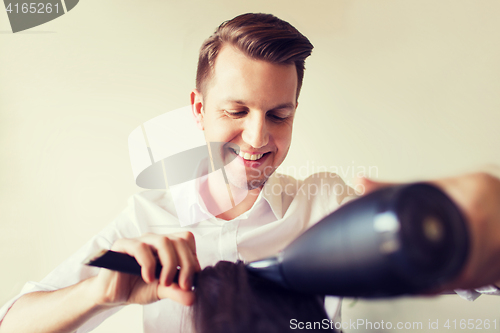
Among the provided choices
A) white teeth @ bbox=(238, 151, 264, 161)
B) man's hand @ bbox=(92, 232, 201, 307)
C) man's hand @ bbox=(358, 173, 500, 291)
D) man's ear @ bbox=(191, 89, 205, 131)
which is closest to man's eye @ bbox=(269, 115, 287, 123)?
white teeth @ bbox=(238, 151, 264, 161)

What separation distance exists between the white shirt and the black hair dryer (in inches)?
19.5

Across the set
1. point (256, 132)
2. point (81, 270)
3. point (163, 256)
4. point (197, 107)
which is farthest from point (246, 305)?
point (197, 107)

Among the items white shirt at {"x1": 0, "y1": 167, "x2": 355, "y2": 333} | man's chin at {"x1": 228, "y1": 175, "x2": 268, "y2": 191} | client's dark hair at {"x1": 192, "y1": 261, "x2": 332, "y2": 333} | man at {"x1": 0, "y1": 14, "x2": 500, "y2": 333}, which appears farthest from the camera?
man's chin at {"x1": 228, "y1": 175, "x2": 268, "y2": 191}

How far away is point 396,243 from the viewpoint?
218 millimetres

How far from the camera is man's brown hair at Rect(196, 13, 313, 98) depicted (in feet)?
2.44

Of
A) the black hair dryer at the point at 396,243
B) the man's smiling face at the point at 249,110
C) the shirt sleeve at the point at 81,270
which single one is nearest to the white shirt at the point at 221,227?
the shirt sleeve at the point at 81,270

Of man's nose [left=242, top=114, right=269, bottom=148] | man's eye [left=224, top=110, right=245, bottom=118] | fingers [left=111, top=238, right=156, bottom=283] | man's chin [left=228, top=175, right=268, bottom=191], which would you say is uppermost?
man's eye [left=224, top=110, right=245, bottom=118]

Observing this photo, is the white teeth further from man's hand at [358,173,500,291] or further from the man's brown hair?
man's hand at [358,173,500,291]

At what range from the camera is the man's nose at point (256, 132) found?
711mm

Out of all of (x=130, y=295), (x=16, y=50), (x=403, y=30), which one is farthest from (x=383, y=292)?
(x=16, y=50)

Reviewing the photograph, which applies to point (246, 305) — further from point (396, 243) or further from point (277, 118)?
point (277, 118)

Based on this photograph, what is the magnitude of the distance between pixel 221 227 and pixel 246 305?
1.49 ft

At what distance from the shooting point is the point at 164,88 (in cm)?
91

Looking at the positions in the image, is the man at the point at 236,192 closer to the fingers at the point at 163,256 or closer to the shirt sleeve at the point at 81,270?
the shirt sleeve at the point at 81,270
